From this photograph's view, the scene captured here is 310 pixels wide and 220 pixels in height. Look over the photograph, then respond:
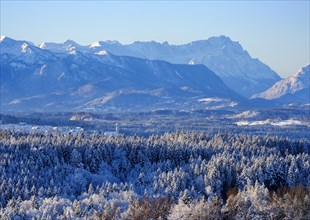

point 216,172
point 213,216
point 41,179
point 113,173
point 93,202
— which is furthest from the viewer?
point 113,173

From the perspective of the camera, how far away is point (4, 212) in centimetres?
12950

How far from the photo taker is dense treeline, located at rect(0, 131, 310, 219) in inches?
5113

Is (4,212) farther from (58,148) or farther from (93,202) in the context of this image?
(58,148)

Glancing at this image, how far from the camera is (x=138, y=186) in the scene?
17725 centimetres

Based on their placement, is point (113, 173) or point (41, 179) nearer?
point (41, 179)

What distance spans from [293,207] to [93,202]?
43.8 m

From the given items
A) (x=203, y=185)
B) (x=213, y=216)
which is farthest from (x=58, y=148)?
(x=213, y=216)

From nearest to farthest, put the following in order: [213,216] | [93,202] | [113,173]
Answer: [213,216]
[93,202]
[113,173]

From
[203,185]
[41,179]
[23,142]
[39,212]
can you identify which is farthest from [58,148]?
[39,212]

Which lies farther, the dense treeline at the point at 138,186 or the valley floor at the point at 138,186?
the dense treeline at the point at 138,186

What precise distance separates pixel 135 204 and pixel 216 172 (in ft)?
170

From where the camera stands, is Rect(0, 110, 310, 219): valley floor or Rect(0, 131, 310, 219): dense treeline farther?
Rect(0, 131, 310, 219): dense treeline

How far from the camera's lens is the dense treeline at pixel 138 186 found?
426 feet

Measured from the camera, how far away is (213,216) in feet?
408
